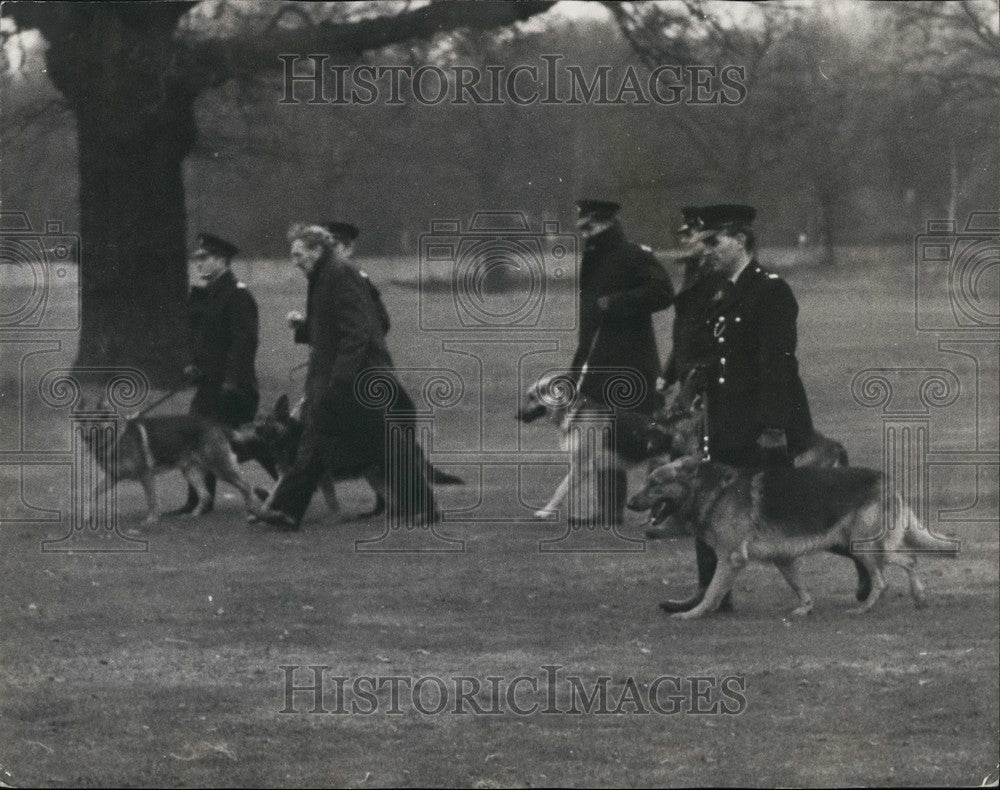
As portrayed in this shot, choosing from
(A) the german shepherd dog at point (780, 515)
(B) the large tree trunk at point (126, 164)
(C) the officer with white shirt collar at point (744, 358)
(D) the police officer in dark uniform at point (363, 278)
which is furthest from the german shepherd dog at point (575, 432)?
(B) the large tree trunk at point (126, 164)

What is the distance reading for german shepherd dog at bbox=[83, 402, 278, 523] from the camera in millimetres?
→ 7594

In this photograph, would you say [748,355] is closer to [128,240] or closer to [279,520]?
[279,520]

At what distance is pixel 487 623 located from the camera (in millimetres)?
7453

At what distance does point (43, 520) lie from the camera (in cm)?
754

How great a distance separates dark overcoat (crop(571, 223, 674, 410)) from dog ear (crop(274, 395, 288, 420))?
1.19m

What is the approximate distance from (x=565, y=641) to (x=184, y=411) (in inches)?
69.4

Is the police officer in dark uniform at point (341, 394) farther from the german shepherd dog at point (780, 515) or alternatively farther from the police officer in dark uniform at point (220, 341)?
the german shepherd dog at point (780, 515)

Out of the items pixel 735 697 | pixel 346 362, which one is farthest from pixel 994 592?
pixel 346 362

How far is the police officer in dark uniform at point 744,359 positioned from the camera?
7414 mm

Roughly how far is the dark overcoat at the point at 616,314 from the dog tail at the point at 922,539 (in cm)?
112

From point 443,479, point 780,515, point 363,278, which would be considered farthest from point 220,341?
point 780,515

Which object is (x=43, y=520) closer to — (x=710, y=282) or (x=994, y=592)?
(x=710, y=282)

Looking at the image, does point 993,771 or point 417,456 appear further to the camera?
point 417,456

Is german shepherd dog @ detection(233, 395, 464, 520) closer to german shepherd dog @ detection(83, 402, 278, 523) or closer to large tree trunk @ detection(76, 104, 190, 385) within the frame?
german shepherd dog @ detection(83, 402, 278, 523)
